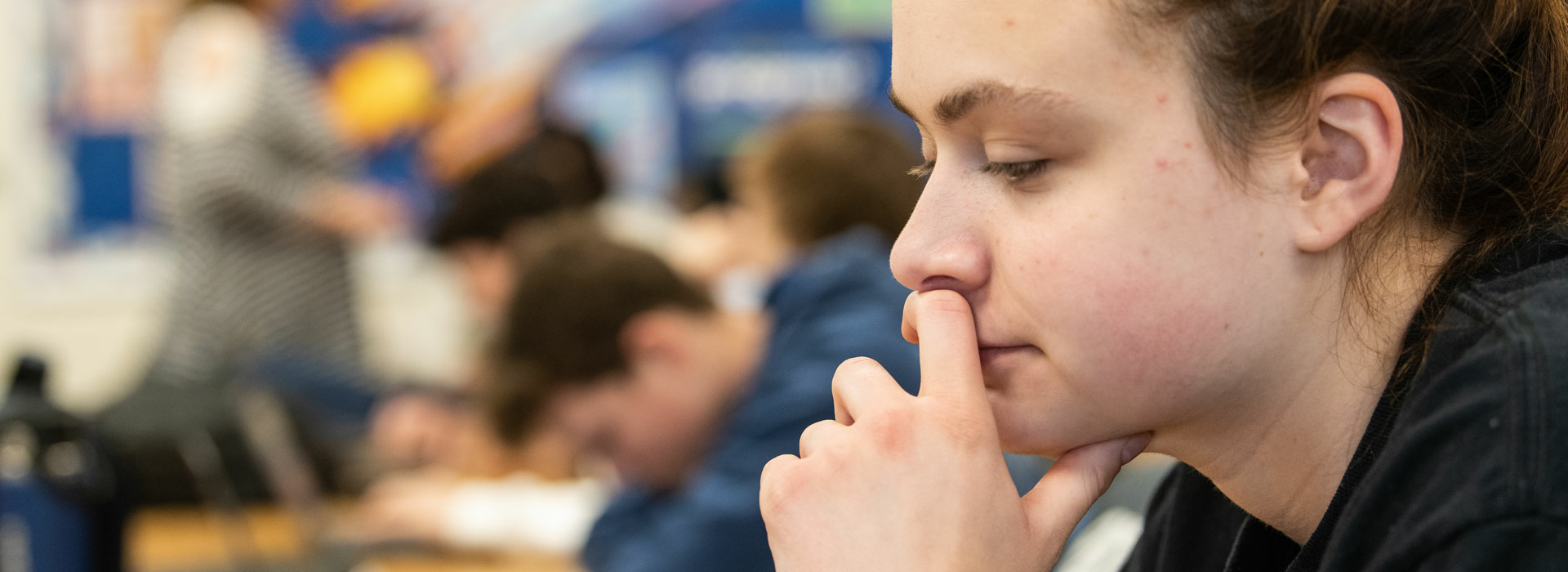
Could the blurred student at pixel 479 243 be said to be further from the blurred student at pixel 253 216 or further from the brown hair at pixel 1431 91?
the brown hair at pixel 1431 91

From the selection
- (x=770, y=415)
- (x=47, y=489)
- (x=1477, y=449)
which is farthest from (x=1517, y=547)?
(x=47, y=489)

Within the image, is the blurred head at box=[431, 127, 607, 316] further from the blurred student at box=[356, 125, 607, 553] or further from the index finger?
the index finger

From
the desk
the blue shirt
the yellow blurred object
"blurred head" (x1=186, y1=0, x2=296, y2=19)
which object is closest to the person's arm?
the blue shirt

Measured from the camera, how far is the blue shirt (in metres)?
1.58

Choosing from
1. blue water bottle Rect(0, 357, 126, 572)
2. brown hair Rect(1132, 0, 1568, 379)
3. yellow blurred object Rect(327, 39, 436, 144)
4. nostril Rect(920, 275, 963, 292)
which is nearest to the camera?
brown hair Rect(1132, 0, 1568, 379)

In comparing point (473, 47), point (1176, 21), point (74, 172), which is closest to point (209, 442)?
point (1176, 21)

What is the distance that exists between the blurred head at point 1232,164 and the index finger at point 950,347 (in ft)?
0.14

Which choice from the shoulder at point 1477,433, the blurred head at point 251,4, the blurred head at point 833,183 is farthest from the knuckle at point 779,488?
the blurred head at point 251,4

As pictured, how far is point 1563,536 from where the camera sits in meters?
0.49

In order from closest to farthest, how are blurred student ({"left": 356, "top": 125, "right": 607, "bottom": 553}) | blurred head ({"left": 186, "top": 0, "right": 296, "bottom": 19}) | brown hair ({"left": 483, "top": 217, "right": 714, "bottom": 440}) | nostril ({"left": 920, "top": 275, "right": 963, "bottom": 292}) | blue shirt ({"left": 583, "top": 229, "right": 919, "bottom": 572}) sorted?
nostril ({"left": 920, "top": 275, "right": 963, "bottom": 292}), blue shirt ({"left": 583, "top": 229, "right": 919, "bottom": 572}), brown hair ({"left": 483, "top": 217, "right": 714, "bottom": 440}), blurred student ({"left": 356, "top": 125, "right": 607, "bottom": 553}), blurred head ({"left": 186, "top": 0, "right": 296, "bottom": 19})

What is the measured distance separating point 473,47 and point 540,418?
9.35 feet

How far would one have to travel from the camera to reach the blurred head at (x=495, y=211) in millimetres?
2889

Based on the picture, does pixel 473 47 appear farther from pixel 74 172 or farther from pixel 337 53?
pixel 74 172

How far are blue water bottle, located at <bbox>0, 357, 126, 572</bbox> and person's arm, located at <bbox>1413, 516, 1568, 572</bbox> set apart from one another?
1.31 meters
